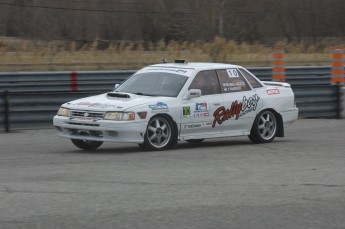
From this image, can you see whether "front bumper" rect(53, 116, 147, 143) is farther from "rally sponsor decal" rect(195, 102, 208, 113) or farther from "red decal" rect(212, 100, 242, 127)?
"red decal" rect(212, 100, 242, 127)

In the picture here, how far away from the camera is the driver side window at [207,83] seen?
12.7 metres

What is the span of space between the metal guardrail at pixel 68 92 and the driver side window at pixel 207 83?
419 centimetres

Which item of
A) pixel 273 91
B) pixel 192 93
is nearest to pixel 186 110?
pixel 192 93

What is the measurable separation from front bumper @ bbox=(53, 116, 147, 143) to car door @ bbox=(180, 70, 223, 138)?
0.92 metres

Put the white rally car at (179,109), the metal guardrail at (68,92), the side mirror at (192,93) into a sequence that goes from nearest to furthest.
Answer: the white rally car at (179,109)
the side mirror at (192,93)
the metal guardrail at (68,92)

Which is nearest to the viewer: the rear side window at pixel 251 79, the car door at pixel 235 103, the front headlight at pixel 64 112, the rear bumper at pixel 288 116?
the front headlight at pixel 64 112

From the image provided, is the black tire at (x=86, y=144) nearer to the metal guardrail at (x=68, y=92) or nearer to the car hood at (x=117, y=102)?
the car hood at (x=117, y=102)

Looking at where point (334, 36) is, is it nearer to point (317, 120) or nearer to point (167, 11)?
point (167, 11)

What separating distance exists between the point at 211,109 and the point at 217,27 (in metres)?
32.6

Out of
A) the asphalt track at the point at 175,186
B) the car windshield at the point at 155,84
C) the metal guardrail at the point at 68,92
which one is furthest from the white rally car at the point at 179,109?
the metal guardrail at the point at 68,92

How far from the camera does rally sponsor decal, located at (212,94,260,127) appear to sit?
1270 cm

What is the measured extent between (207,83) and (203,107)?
0.55 metres

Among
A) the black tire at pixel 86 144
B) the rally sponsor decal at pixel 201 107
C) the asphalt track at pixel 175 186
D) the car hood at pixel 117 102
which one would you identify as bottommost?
the asphalt track at pixel 175 186

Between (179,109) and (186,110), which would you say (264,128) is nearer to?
(186,110)
